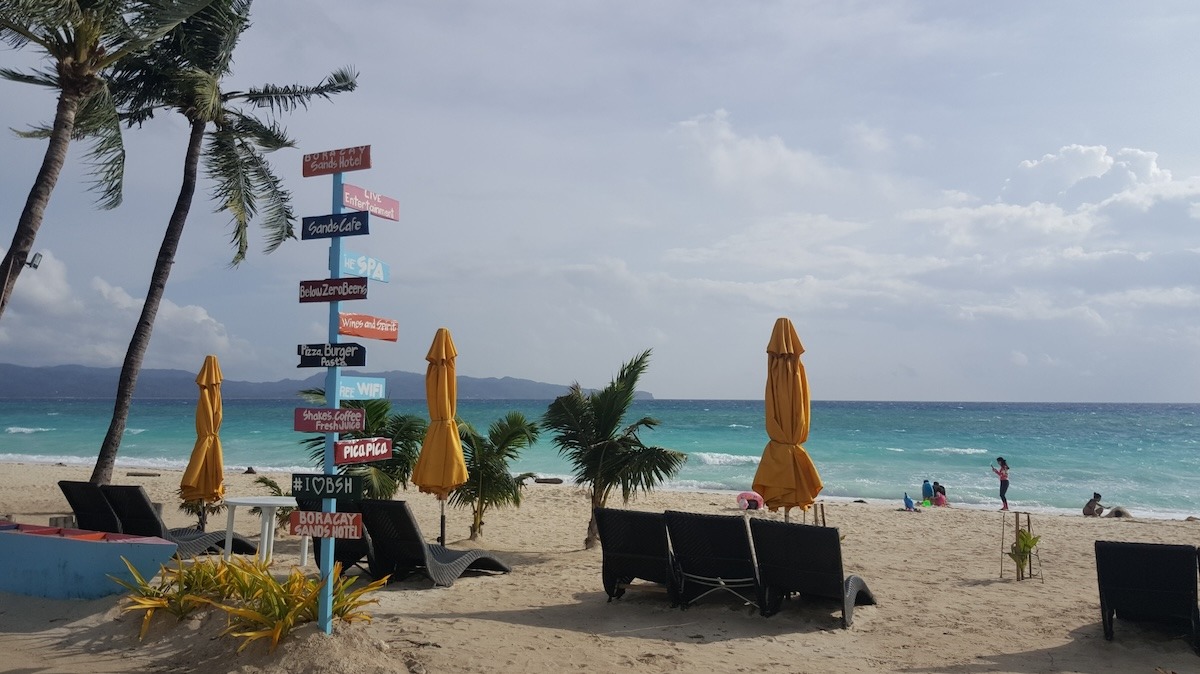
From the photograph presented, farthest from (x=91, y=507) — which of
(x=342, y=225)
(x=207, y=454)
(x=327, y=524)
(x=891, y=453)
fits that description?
(x=891, y=453)

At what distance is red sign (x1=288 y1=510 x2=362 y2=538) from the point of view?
17.3 feet

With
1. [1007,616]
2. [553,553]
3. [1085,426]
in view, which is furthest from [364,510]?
[1085,426]

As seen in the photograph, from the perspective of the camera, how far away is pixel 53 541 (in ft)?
21.6

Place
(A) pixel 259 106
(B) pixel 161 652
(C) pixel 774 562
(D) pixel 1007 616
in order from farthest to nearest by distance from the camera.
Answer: (A) pixel 259 106
(D) pixel 1007 616
(C) pixel 774 562
(B) pixel 161 652

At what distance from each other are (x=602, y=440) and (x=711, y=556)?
12.7 feet

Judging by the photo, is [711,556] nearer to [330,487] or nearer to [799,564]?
[799,564]

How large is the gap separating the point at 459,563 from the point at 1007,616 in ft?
16.5

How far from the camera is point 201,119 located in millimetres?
12383

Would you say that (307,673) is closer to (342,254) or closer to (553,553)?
(342,254)

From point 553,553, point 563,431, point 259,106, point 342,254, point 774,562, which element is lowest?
point 553,553

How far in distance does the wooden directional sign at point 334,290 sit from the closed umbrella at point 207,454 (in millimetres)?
4341

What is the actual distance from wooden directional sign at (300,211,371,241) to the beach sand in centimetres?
271

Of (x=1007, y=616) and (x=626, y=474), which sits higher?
(x=626, y=474)

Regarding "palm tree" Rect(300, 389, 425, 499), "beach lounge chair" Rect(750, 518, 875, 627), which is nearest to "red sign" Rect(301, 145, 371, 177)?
"beach lounge chair" Rect(750, 518, 875, 627)
